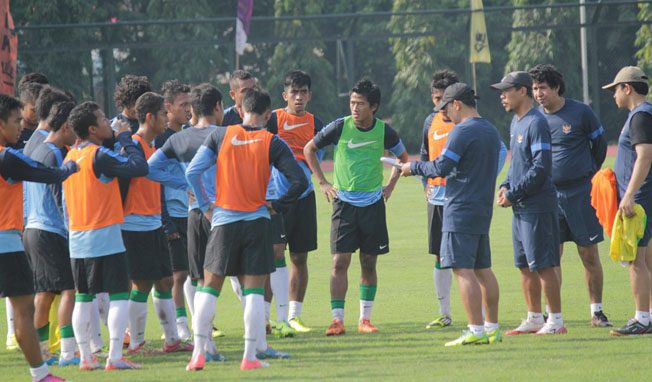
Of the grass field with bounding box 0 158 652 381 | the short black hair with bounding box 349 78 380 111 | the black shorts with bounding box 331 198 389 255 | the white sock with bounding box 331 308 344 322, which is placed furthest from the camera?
the black shorts with bounding box 331 198 389 255

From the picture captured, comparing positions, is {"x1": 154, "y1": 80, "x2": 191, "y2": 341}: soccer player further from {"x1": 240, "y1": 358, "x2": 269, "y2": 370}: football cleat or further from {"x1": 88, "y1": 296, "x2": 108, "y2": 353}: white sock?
{"x1": 240, "y1": 358, "x2": 269, "y2": 370}: football cleat

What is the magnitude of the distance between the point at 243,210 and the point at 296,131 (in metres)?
2.52

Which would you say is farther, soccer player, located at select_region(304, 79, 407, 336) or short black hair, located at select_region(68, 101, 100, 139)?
soccer player, located at select_region(304, 79, 407, 336)

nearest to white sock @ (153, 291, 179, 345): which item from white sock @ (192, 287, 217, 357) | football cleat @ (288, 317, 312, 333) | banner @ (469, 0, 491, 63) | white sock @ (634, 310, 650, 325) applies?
white sock @ (192, 287, 217, 357)

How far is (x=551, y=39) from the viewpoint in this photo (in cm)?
3002

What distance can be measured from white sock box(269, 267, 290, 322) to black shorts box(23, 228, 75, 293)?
2043 millimetres

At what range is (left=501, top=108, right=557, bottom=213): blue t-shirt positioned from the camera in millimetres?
→ 7590

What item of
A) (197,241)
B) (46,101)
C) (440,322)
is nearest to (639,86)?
(440,322)

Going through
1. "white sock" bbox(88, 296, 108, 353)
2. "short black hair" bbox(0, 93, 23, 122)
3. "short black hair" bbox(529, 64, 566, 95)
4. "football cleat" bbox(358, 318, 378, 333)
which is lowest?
"football cleat" bbox(358, 318, 378, 333)

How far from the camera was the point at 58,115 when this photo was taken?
7.02 metres

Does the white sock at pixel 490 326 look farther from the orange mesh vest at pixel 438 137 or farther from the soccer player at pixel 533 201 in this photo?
the orange mesh vest at pixel 438 137

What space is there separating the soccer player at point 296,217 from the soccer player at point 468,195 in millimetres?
1641

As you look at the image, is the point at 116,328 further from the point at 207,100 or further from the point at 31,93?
the point at 31,93

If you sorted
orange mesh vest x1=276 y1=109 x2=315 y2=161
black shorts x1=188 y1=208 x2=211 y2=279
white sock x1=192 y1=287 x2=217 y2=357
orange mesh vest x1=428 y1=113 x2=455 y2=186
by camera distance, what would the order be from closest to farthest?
white sock x1=192 y1=287 x2=217 y2=357 → black shorts x1=188 y1=208 x2=211 y2=279 → orange mesh vest x1=428 y1=113 x2=455 y2=186 → orange mesh vest x1=276 y1=109 x2=315 y2=161
